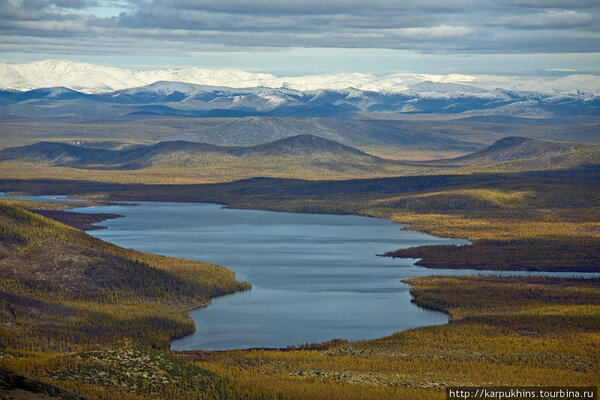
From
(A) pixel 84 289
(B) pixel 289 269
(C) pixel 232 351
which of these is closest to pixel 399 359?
(C) pixel 232 351

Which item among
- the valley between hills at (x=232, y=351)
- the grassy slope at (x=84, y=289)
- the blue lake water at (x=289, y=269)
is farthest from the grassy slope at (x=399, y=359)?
the blue lake water at (x=289, y=269)

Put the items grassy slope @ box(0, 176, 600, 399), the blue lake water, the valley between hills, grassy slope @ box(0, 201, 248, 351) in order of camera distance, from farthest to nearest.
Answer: the blue lake water, grassy slope @ box(0, 201, 248, 351), the valley between hills, grassy slope @ box(0, 176, 600, 399)

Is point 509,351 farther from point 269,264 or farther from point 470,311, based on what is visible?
point 269,264

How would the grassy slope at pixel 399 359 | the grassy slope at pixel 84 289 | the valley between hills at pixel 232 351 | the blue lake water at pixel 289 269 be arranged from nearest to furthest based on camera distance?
the grassy slope at pixel 399 359 → the valley between hills at pixel 232 351 → the grassy slope at pixel 84 289 → the blue lake water at pixel 289 269

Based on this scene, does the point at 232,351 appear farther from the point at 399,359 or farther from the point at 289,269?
the point at 289,269

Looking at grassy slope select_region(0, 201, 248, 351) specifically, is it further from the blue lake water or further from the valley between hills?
the blue lake water


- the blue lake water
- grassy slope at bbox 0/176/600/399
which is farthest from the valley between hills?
the blue lake water

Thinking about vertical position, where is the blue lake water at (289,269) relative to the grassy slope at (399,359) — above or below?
below

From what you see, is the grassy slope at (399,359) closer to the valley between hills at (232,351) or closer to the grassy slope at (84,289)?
the valley between hills at (232,351)

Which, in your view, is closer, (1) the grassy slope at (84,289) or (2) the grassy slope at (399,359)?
(2) the grassy slope at (399,359)
